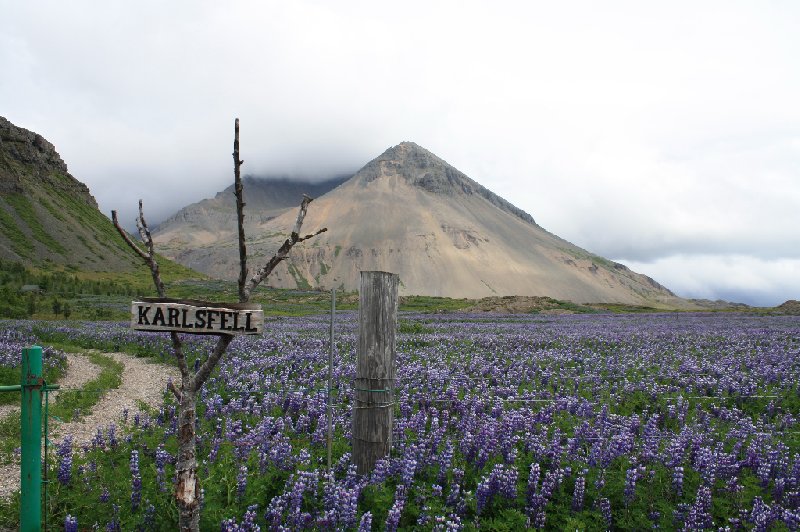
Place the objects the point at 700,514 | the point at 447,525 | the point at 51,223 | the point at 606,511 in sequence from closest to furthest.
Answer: the point at 447,525 → the point at 700,514 → the point at 606,511 → the point at 51,223

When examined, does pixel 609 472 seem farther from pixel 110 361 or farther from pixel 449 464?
pixel 110 361

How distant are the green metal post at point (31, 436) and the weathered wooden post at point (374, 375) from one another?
3.51 metres

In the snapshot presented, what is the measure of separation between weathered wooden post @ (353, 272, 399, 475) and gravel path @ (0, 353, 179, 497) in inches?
108

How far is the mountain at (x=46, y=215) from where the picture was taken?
109 meters

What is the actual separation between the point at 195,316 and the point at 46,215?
146960mm

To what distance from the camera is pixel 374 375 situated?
6691 mm

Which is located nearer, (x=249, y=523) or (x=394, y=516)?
(x=394, y=516)

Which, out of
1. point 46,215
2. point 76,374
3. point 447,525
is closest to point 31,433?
point 447,525

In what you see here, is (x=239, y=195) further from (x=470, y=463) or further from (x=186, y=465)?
(x=470, y=463)

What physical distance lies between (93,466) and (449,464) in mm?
5091

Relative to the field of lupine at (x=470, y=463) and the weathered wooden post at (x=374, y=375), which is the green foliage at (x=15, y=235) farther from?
the weathered wooden post at (x=374, y=375)

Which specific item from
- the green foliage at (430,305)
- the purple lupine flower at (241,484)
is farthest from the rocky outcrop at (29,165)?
the purple lupine flower at (241,484)

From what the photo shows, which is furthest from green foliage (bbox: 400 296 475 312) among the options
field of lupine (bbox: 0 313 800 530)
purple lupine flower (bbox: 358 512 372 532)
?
purple lupine flower (bbox: 358 512 372 532)

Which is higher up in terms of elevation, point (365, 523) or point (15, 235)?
point (15, 235)
